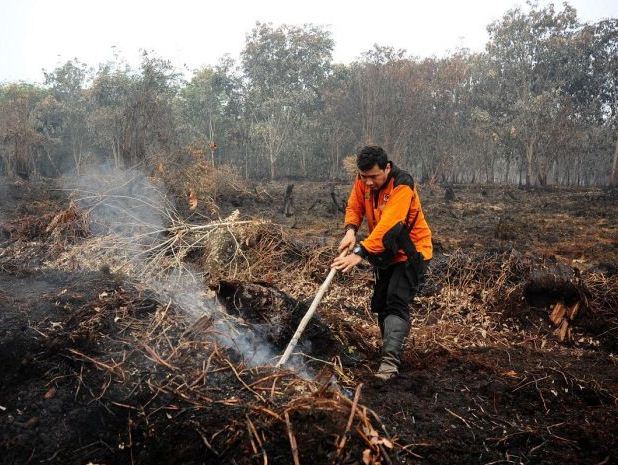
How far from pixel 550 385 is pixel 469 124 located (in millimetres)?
26153

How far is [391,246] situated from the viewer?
3.17m

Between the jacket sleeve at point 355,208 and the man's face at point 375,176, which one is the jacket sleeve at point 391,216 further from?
the jacket sleeve at point 355,208

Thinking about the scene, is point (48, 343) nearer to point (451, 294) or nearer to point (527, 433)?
point (527, 433)

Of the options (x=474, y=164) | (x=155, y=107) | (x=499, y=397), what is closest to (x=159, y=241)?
(x=499, y=397)

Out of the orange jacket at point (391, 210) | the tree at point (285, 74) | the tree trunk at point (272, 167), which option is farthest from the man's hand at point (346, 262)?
the tree at point (285, 74)

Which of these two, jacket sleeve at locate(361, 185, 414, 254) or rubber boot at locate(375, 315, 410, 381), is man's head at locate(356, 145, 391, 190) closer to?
jacket sleeve at locate(361, 185, 414, 254)

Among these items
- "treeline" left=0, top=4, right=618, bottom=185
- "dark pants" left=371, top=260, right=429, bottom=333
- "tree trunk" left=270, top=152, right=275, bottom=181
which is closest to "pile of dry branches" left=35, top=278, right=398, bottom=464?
"dark pants" left=371, top=260, right=429, bottom=333

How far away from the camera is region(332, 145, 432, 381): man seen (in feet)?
10.4

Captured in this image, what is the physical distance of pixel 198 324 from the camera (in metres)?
3.14

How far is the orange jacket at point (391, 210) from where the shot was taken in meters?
3.17

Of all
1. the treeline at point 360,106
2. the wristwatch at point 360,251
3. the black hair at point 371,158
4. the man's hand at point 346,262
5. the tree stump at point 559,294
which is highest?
the treeline at point 360,106

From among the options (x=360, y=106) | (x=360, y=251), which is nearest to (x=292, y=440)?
(x=360, y=251)

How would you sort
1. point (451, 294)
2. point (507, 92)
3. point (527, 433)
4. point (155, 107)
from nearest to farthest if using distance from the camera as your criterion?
point (527, 433)
point (451, 294)
point (155, 107)
point (507, 92)

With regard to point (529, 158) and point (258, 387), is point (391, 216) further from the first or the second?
point (529, 158)
